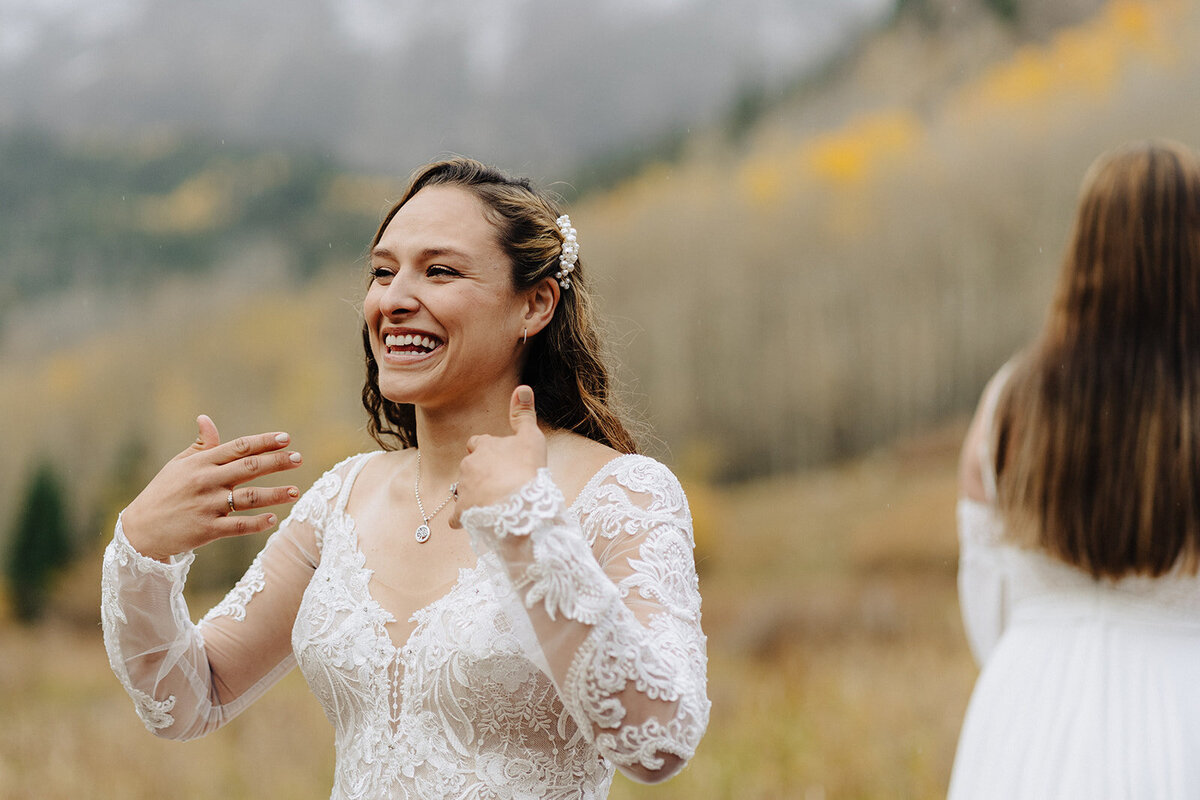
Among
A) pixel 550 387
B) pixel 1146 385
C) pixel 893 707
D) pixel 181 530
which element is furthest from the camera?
pixel 893 707

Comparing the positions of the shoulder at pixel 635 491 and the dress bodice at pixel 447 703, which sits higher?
the shoulder at pixel 635 491

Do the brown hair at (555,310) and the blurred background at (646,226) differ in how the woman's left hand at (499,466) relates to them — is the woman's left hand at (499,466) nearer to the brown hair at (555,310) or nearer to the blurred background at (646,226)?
the brown hair at (555,310)

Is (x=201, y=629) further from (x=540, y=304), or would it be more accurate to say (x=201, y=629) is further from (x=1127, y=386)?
(x=1127, y=386)

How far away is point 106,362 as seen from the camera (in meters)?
5.48

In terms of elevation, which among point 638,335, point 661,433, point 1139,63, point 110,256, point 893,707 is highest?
point 1139,63

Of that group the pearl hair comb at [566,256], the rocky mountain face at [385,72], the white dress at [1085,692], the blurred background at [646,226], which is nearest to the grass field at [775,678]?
the blurred background at [646,226]

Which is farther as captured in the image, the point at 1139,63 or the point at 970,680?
the point at 1139,63

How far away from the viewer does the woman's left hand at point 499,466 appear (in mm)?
1509

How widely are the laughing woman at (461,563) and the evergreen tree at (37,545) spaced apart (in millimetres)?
3725

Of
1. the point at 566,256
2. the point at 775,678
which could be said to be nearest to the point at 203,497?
the point at 566,256

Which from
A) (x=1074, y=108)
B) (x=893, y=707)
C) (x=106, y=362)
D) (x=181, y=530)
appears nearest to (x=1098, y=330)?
(x=181, y=530)

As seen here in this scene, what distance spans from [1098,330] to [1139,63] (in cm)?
378

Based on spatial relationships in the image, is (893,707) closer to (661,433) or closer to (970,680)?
(970,680)

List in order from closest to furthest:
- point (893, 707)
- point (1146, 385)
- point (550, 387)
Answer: point (550, 387) → point (1146, 385) → point (893, 707)
